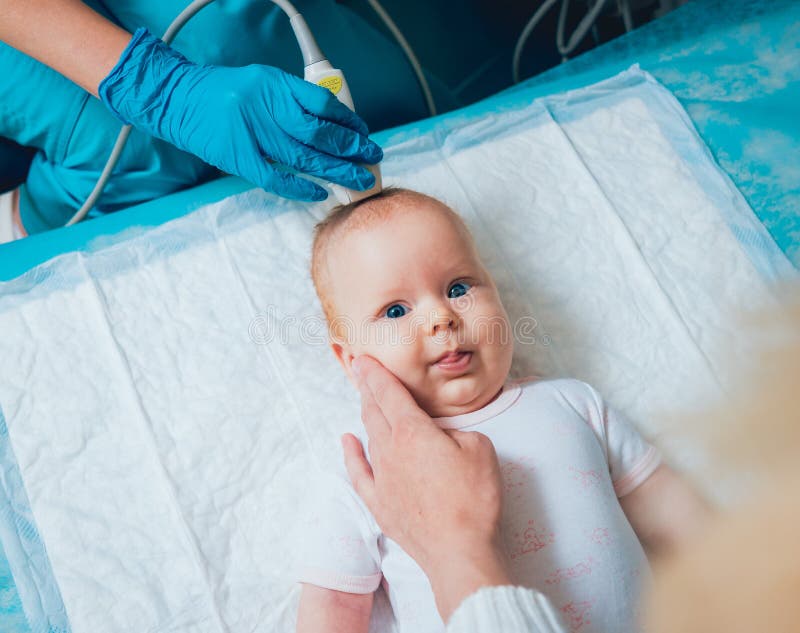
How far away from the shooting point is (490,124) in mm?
1405

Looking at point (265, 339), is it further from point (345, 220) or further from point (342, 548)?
point (342, 548)

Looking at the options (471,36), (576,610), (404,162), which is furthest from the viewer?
(471,36)

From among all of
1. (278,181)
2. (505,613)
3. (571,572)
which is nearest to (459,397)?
(571,572)

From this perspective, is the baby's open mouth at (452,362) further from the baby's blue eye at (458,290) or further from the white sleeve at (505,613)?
the white sleeve at (505,613)

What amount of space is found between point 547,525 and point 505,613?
279 mm

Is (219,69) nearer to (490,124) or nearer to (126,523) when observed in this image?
(490,124)

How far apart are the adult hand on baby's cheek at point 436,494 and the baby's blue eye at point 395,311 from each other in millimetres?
140

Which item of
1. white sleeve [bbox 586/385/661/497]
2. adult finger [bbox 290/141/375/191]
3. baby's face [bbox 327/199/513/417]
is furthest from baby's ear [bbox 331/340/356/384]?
white sleeve [bbox 586/385/661/497]

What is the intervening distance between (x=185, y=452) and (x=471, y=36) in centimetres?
148

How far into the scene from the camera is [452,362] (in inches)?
36.4

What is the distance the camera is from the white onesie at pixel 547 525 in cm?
82

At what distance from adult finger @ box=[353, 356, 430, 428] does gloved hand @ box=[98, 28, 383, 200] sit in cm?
31

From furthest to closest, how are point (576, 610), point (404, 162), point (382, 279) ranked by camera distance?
point (404, 162)
point (382, 279)
point (576, 610)

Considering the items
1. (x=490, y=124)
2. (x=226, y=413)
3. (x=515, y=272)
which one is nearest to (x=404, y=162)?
(x=490, y=124)
